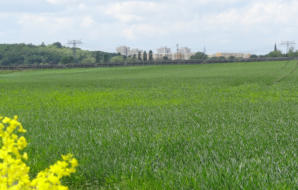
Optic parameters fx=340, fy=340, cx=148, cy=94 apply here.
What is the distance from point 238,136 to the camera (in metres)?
8.09

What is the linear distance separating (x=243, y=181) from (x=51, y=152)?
4.44 m

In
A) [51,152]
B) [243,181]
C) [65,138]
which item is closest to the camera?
[243,181]

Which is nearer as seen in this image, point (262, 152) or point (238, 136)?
point (262, 152)

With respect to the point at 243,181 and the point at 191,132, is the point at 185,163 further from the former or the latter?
the point at 191,132

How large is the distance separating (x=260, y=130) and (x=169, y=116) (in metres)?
4.57

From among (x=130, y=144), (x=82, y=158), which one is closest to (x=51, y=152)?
(x=82, y=158)

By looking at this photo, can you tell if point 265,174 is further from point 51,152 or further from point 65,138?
point 65,138

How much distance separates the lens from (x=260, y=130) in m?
8.91

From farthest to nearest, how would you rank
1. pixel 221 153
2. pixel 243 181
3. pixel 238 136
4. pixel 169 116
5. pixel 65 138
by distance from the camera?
pixel 169 116 < pixel 65 138 < pixel 238 136 < pixel 221 153 < pixel 243 181

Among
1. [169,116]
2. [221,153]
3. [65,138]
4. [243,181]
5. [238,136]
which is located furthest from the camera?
[169,116]

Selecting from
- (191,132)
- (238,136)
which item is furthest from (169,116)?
(238,136)

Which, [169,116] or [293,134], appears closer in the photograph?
[293,134]

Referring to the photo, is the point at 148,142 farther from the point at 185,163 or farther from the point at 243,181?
the point at 243,181

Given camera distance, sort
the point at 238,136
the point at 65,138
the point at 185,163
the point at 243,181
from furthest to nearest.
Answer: the point at 65,138, the point at 238,136, the point at 185,163, the point at 243,181
